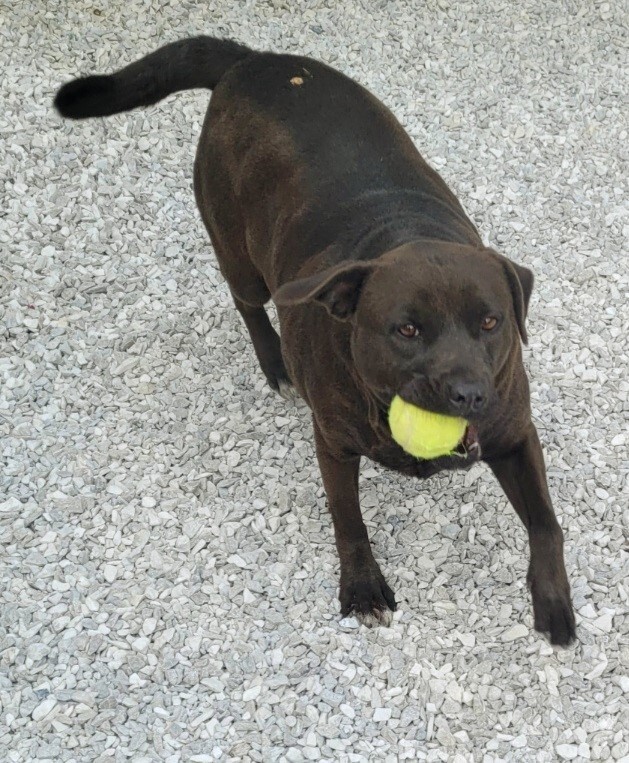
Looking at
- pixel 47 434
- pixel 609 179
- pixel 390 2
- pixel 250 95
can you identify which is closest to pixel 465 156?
pixel 609 179

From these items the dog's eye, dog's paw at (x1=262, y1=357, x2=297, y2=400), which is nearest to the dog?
the dog's eye

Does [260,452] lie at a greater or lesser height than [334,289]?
lesser

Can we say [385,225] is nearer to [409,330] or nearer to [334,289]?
[334,289]

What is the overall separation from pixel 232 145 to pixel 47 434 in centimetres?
156

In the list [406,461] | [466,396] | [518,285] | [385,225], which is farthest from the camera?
[385,225]

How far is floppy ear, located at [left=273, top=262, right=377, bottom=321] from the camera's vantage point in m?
2.96

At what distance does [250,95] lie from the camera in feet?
13.2

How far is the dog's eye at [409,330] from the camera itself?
2.91m

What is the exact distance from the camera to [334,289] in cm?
306

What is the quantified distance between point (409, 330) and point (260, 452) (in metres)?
1.70

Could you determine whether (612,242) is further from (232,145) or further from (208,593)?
(208,593)

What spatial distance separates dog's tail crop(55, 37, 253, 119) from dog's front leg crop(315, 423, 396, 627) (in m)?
1.65

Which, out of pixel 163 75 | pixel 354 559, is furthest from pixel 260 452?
pixel 163 75

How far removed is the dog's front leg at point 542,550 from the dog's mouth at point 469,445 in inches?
15.5
